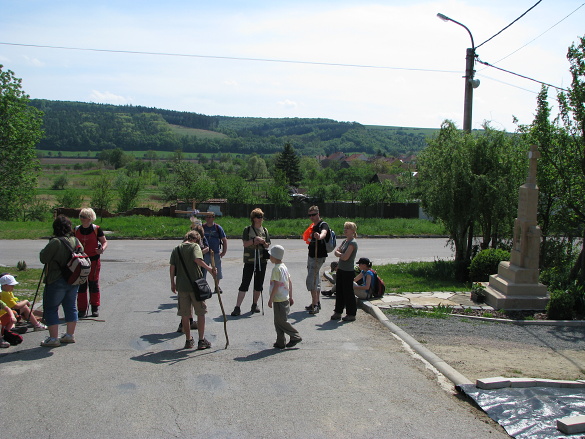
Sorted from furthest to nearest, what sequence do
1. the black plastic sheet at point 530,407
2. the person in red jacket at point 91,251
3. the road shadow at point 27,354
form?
1. the person in red jacket at point 91,251
2. the road shadow at point 27,354
3. the black plastic sheet at point 530,407

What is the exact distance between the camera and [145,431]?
4852 mm

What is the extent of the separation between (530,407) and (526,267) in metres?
5.71

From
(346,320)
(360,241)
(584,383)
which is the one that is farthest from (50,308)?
(360,241)

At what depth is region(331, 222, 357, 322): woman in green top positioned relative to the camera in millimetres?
9148

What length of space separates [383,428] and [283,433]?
36.1 inches

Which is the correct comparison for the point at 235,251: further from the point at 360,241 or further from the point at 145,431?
the point at 145,431

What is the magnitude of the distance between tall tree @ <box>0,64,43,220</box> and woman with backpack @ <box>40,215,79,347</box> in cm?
1814

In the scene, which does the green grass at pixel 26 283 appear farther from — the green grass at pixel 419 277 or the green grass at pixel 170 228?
the green grass at pixel 170 228

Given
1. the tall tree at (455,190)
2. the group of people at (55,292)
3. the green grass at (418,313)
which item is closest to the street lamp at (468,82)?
the tall tree at (455,190)

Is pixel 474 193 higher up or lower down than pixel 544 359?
higher up

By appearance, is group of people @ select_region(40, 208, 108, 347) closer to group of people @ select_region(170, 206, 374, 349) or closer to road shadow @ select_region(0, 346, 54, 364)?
road shadow @ select_region(0, 346, 54, 364)

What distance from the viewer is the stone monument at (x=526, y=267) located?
10648 mm

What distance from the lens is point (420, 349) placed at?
7.70m

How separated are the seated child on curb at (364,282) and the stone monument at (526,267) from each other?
2.41 metres
